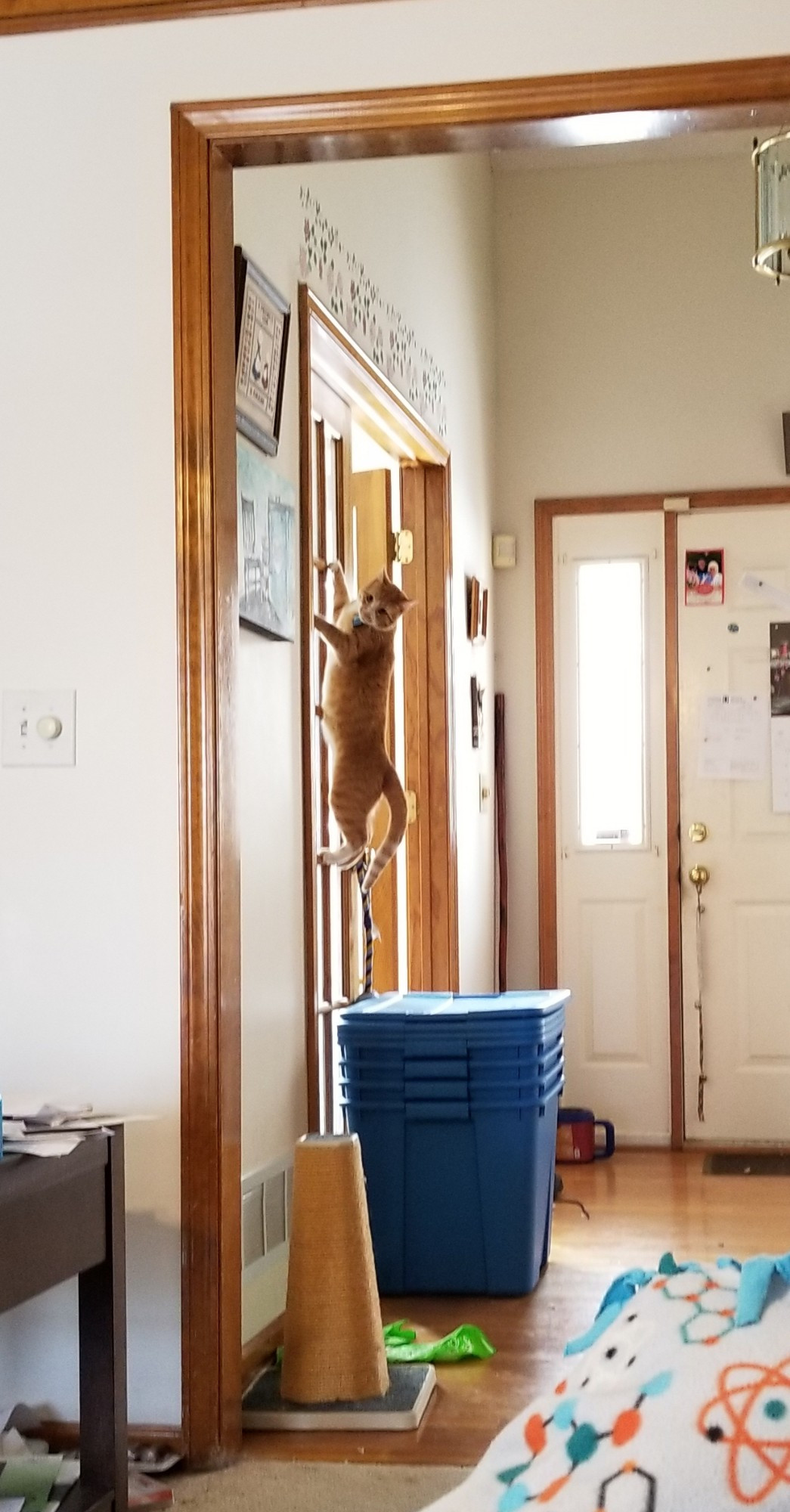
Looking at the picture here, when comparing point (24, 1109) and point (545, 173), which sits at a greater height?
point (545, 173)

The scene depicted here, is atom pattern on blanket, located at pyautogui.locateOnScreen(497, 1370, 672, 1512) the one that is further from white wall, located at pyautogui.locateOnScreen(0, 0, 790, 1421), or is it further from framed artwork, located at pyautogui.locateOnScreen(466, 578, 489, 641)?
framed artwork, located at pyautogui.locateOnScreen(466, 578, 489, 641)

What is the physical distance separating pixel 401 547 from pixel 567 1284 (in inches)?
80.7

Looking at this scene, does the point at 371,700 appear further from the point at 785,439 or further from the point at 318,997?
the point at 785,439

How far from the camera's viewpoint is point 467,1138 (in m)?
3.79

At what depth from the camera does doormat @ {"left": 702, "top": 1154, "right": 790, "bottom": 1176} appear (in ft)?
17.4

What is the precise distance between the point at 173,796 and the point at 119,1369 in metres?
0.84

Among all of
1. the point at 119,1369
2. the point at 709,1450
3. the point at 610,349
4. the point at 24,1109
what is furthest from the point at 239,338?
the point at 610,349

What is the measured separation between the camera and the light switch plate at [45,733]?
2.66 meters

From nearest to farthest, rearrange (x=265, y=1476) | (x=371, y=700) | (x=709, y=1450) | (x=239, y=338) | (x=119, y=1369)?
(x=709, y=1450) < (x=119, y=1369) < (x=265, y=1476) < (x=239, y=338) < (x=371, y=700)

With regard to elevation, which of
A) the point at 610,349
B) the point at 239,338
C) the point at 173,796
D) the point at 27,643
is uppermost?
the point at 610,349

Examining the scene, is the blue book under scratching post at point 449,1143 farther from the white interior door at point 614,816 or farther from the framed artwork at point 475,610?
the white interior door at point 614,816

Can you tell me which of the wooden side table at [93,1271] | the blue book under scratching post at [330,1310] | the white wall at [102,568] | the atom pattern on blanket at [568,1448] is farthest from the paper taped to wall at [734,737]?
the atom pattern on blanket at [568,1448]

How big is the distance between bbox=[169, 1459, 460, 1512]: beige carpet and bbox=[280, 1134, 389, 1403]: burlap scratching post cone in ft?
0.88

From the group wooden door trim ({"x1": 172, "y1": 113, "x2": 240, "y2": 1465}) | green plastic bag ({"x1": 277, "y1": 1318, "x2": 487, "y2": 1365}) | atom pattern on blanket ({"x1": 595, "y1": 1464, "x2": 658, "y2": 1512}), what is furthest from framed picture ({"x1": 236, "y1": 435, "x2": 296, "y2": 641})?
atom pattern on blanket ({"x1": 595, "y1": 1464, "x2": 658, "y2": 1512})
